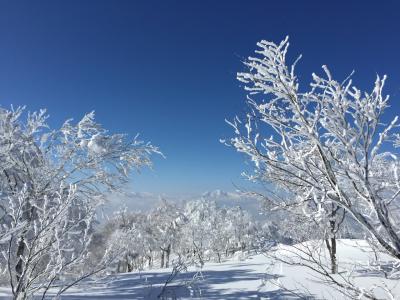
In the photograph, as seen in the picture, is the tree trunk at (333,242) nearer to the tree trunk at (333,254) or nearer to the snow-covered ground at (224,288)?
the tree trunk at (333,254)

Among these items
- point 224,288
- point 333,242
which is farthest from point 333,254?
point 224,288

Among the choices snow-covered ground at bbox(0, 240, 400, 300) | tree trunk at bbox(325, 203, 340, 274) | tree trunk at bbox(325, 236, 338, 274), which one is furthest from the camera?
snow-covered ground at bbox(0, 240, 400, 300)

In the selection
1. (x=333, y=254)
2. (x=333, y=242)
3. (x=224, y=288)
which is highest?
(x=333, y=242)

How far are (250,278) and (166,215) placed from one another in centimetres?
3580

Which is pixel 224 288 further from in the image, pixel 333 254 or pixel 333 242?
pixel 333 242

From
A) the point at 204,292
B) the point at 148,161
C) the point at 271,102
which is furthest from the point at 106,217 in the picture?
the point at 271,102

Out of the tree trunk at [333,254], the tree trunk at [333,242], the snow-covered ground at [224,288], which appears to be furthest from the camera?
the snow-covered ground at [224,288]

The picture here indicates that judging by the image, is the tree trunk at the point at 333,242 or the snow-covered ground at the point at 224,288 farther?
the snow-covered ground at the point at 224,288

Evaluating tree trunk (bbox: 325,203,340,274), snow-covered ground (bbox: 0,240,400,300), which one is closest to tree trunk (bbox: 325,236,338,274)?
tree trunk (bbox: 325,203,340,274)

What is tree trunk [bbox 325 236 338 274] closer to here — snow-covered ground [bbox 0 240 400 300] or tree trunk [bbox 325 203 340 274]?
tree trunk [bbox 325 203 340 274]

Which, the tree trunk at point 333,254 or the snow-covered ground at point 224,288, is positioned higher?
the tree trunk at point 333,254

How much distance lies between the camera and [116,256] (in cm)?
429

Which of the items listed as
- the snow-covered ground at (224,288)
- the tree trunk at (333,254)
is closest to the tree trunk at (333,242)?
the tree trunk at (333,254)

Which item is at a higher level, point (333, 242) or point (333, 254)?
point (333, 242)
